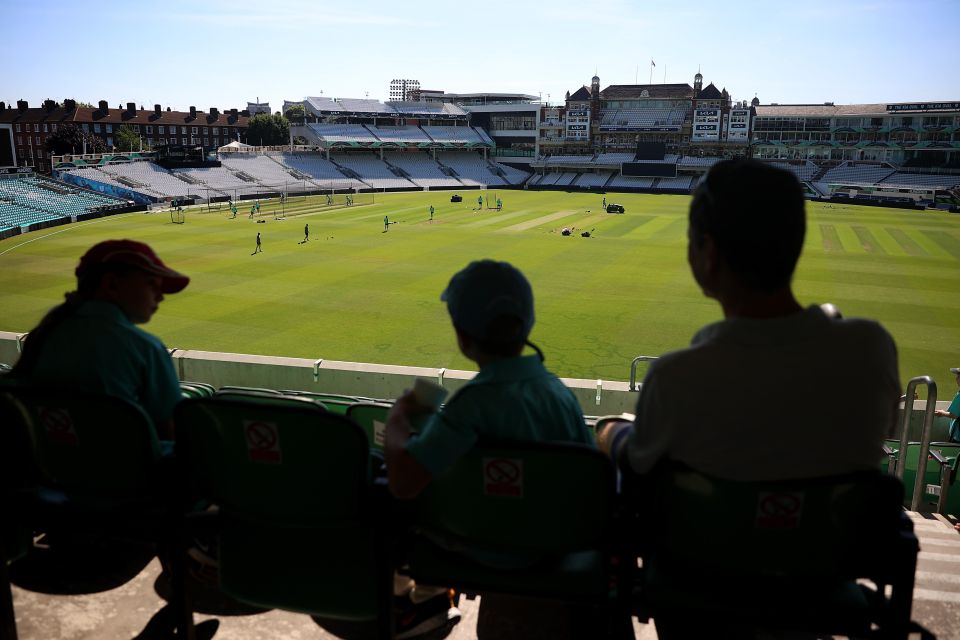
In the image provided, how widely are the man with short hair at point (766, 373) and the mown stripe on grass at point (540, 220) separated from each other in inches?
1441

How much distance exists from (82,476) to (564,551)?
5.52ft

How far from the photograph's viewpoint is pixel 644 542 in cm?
210

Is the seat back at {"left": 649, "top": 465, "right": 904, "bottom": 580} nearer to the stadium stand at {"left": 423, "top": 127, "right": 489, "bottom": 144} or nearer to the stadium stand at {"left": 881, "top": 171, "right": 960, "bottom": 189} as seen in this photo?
the stadium stand at {"left": 881, "top": 171, "right": 960, "bottom": 189}

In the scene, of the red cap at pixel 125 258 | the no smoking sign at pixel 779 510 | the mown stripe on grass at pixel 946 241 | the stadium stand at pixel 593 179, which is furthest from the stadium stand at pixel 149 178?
the no smoking sign at pixel 779 510

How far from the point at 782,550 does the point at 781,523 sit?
102mm

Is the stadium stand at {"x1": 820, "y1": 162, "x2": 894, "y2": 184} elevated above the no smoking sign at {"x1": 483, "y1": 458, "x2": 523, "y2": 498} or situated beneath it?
elevated above

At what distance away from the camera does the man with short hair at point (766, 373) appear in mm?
1795

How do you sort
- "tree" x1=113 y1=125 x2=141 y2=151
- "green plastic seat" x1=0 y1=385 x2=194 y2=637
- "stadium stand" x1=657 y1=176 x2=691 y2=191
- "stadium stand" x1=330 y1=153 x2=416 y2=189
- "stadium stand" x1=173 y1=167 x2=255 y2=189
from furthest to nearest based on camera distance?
"tree" x1=113 y1=125 x2=141 y2=151 → "stadium stand" x1=657 y1=176 x2=691 y2=191 → "stadium stand" x1=330 y1=153 x2=416 y2=189 → "stadium stand" x1=173 y1=167 x2=255 y2=189 → "green plastic seat" x1=0 y1=385 x2=194 y2=637

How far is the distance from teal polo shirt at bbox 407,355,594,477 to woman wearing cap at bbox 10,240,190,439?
1161mm

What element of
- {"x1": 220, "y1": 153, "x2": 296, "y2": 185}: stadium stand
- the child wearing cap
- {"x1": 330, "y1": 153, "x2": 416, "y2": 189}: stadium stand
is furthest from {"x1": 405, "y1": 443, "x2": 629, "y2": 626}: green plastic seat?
{"x1": 330, "y1": 153, "x2": 416, "y2": 189}: stadium stand

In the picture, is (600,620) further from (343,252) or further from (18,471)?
(343,252)

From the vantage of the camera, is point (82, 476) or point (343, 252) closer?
point (82, 476)

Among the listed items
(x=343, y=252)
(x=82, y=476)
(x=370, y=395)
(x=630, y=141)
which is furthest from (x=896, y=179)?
(x=82, y=476)

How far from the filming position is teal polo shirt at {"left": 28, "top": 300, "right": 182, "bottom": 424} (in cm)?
251
